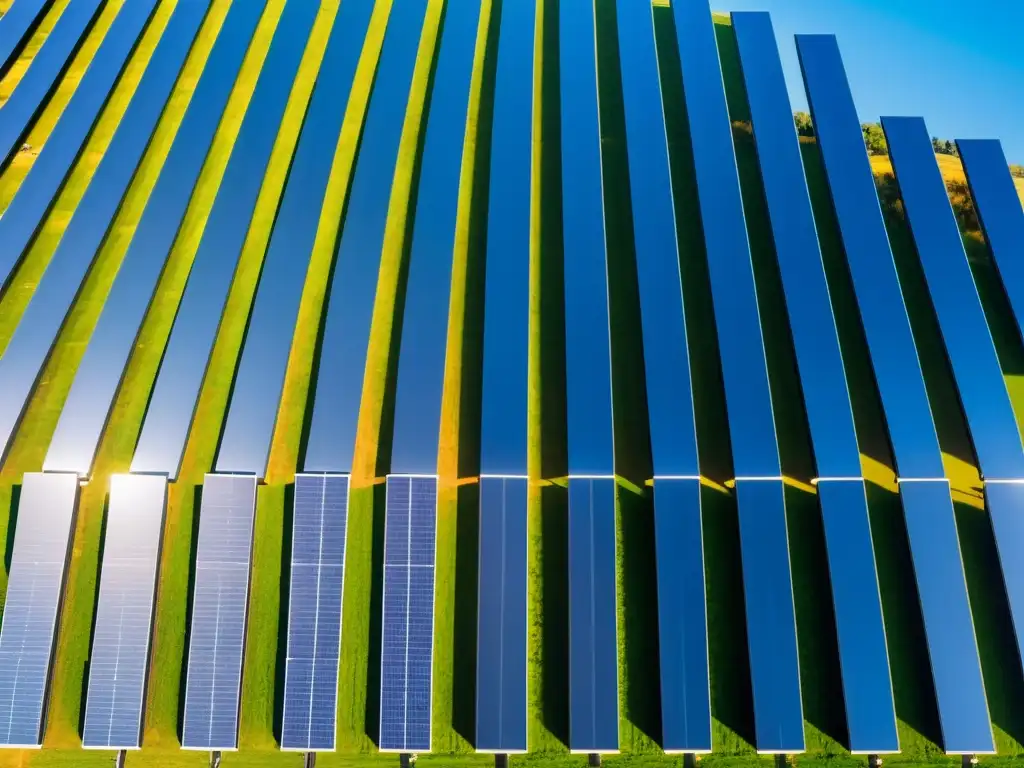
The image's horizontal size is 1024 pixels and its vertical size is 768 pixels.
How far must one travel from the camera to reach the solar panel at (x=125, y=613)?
56.4ft

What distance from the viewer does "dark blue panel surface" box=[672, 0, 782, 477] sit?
63.5 feet

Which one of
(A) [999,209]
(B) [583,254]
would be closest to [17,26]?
(B) [583,254]

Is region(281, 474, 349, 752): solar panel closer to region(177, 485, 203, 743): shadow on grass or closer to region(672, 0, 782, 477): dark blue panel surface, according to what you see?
region(177, 485, 203, 743): shadow on grass

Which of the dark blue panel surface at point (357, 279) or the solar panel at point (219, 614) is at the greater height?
the dark blue panel surface at point (357, 279)

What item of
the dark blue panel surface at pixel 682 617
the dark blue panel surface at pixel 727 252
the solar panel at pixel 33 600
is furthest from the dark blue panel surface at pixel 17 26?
the dark blue panel surface at pixel 682 617

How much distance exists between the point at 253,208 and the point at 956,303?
85.3 feet

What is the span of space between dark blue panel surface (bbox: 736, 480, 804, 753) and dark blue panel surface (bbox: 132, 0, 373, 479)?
54.1 feet

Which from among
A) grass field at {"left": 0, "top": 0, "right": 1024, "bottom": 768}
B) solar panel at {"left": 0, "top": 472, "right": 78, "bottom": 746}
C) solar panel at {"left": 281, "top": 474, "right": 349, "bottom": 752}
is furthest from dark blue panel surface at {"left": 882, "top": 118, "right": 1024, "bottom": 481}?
solar panel at {"left": 0, "top": 472, "right": 78, "bottom": 746}

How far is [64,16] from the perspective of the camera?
2797cm

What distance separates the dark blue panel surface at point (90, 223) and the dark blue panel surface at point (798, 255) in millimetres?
24848

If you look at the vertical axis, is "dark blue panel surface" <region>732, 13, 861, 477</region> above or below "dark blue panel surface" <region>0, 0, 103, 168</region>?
below

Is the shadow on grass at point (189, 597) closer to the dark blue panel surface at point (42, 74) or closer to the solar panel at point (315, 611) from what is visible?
the solar panel at point (315, 611)

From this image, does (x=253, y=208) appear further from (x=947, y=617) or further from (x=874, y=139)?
(x=874, y=139)

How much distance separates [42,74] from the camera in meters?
26.5
